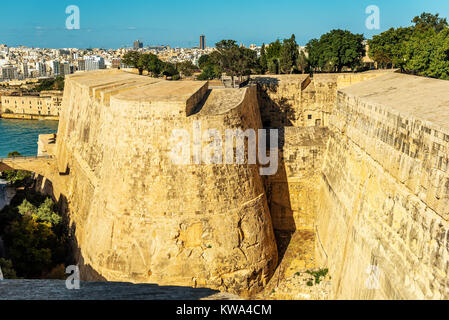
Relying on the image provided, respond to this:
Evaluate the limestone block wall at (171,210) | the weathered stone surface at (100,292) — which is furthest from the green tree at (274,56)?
the weathered stone surface at (100,292)

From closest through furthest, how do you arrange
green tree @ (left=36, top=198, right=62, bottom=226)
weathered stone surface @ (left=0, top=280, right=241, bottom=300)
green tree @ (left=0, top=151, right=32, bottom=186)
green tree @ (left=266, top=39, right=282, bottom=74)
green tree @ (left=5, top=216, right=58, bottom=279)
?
weathered stone surface @ (left=0, top=280, right=241, bottom=300)
green tree @ (left=5, top=216, right=58, bottom=279)
green tree @ (left=36, top=198, right=62, bottom=226)
green tree @ (left=0, top=151, right=32, bottom=186)
green tree @ (left=266, top=39, right=282, bottom=74)

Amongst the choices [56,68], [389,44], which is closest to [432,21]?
[389,44]

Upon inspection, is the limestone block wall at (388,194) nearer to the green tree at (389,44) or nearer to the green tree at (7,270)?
the green tree at (7,270)

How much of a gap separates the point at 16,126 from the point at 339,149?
58343mm

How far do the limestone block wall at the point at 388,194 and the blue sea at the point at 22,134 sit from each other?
133ft

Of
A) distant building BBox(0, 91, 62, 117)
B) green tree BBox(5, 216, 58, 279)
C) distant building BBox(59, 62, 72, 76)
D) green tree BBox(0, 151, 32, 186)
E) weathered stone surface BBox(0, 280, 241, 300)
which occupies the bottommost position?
green tree BBox(5, 216, 58, 279)

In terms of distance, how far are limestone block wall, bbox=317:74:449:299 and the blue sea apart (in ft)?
133

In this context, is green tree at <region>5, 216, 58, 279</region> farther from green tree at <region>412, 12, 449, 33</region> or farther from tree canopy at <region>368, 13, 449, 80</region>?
green tree at <region>412, 12, 449, 33</region>

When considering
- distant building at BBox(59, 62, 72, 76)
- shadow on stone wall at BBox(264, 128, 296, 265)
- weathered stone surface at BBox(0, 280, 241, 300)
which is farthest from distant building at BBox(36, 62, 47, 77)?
weathered stone surface at BBox(0, 280, 241, 300)

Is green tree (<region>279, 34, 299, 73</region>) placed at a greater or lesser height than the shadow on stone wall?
greater

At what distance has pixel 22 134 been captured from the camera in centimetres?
5538

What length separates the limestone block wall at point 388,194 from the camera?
712 centimetres

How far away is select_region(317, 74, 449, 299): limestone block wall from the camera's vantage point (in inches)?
280
